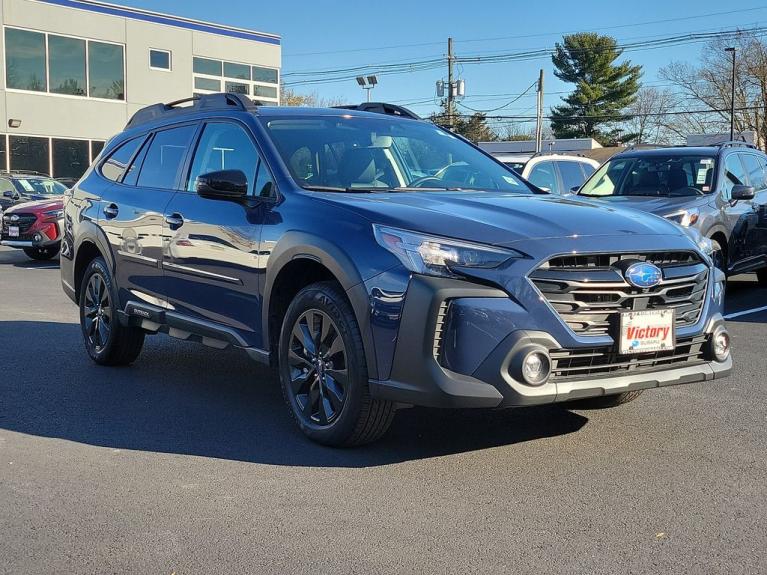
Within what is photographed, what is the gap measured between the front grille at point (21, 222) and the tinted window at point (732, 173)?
1163 centimetres

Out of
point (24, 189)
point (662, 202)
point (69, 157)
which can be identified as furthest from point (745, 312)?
point (69, 157)

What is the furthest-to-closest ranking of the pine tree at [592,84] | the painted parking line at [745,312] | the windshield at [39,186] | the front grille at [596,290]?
the pine tree at [592,84] → the windshield at [39,186] → the painted parking line at [745,312] → the front grille at [596,290]

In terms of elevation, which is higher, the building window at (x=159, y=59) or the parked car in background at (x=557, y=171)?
the building window at (x=159, y=59)

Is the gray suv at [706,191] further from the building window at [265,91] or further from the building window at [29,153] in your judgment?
the building window at [265,91]

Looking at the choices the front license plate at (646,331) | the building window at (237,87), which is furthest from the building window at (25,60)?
the front license plate at (646,331)

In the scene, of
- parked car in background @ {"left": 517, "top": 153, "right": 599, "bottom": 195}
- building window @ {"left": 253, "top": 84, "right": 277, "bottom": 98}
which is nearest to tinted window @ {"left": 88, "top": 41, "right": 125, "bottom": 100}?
building window @ {"left": 253, "top": 84, "right": 277, "bottom": 98}

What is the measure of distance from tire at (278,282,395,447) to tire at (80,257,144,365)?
2250 millimetres

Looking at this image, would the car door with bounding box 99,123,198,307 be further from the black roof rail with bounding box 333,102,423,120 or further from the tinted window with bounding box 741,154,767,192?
the tinted window with bounding box 741,154,767,192

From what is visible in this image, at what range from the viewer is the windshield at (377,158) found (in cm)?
521

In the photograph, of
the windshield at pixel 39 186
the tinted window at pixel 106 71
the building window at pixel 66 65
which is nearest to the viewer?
the windshield at pixel 39 186

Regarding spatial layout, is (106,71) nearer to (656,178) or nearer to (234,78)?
(234,78)

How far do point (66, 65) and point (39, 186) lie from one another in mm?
12906

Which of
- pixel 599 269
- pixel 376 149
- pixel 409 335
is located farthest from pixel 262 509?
pixel 376 149

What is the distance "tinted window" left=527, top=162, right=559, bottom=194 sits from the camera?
43.8 feet
